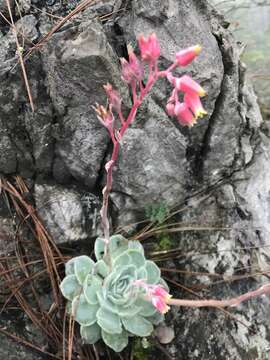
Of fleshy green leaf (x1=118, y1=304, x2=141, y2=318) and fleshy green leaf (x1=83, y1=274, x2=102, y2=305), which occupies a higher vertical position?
fleshy green leaf (x1=83, y1=274, x2=102, y2=305)

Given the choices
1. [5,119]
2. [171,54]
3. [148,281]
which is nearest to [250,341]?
[148,281]

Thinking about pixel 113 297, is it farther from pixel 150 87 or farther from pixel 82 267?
pixel 150 87

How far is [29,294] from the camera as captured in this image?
2326mm

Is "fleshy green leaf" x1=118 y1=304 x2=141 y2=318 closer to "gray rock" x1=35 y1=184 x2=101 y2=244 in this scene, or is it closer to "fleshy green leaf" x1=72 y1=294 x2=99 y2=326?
"fleshy green leaf" x1=72 y1=294 x2=99 y2=326

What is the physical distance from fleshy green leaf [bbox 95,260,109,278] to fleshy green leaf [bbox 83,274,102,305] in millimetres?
43

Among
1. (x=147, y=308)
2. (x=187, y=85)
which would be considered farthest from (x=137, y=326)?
(x=187, y=85)

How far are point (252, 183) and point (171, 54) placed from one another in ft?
2.74

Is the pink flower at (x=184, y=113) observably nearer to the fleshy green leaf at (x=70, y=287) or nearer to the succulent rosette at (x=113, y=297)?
the succulent rosette at (x=113, y=297)

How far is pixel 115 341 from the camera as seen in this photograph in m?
2.09

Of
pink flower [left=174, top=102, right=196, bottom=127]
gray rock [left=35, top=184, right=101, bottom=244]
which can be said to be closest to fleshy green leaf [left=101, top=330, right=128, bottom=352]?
gray rock [left=35, top=184, right=101, bottom=244]

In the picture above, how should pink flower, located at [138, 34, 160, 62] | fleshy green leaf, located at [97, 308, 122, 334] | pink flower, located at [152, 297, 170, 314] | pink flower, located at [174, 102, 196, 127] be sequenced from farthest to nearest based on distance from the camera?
fleshy green leaf, located at [97, 308, 122, 334], pink flower, located at [152, 297, 170, 314], pink flower, located at [174, 102, 196, 127], pink flower, located at [138, 34, 160, 62]

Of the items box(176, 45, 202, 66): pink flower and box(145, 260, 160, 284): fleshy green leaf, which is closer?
box(176, 45, 202, 66): pink flower

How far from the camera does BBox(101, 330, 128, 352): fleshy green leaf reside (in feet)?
6.81

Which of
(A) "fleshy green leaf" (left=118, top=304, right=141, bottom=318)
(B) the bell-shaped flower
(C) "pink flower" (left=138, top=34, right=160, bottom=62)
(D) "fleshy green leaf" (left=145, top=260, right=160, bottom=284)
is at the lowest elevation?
(A) "fleshy green leaf" (left=118, top=304, right=141, bottom=318)
